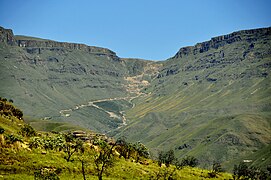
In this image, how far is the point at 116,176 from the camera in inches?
3428

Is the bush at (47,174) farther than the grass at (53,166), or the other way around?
the grass at (53,166)

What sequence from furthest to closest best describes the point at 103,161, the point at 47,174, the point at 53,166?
the point at 53,166, the point at 103,161, the point at 47,174

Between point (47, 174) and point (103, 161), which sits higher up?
point (103, 161)

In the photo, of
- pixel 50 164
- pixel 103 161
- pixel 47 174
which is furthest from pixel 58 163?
pixel 47 174

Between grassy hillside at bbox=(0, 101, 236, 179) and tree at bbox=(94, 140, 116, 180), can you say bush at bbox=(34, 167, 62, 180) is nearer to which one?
grassy hillside at bbox=(0, 101, 236, 179)

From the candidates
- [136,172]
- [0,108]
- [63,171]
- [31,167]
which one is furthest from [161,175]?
[0,108]

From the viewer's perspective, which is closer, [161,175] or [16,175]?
[16,175]

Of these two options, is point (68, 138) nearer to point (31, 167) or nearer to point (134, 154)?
point (134, 154)

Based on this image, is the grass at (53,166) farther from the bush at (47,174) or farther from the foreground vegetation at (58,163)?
the bush at (47,174)

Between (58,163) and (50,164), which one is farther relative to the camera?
(58,163)

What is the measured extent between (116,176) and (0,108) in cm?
9956

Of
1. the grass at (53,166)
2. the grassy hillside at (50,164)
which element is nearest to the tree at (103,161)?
the grassy hillside at (50,164)

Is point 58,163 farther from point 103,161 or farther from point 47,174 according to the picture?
point 47,174

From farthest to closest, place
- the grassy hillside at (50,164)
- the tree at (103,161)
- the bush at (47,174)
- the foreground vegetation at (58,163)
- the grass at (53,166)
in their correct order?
1. the grassy hillside at (50,164)
2. the foreground vegetation at (58,163)
3. the grass at (53,166)
4. the tree at (103,161)
5. the bush at (47,174)
